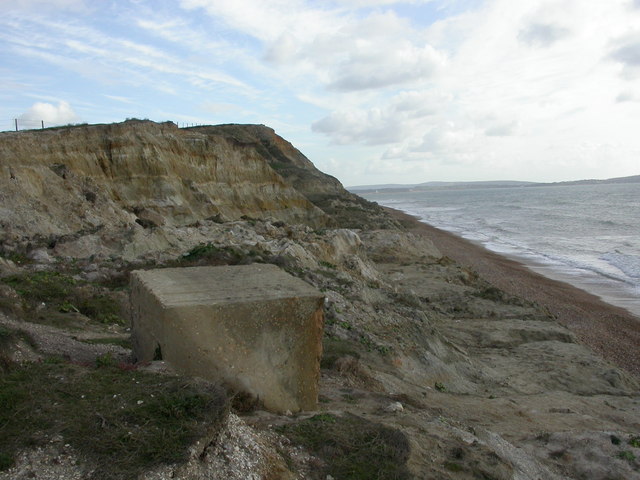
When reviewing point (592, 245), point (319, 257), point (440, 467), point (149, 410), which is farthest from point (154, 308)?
point (592, 245)

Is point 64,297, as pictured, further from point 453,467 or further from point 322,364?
point 453,467

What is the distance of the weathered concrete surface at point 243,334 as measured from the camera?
19.0ft

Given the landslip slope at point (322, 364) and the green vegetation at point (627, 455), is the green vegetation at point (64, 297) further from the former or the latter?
the green vegetation at point (627, 455)

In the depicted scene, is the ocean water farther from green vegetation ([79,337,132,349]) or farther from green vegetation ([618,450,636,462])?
green vegetation ([79,337,132,349])

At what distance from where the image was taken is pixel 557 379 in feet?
40.2

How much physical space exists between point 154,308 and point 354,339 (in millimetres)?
5438

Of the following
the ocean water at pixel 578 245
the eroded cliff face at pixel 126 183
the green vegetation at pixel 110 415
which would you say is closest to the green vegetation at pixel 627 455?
the green vegetation at pixel 110 415

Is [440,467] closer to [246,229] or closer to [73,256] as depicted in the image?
[73,256]

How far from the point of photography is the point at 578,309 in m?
21.4

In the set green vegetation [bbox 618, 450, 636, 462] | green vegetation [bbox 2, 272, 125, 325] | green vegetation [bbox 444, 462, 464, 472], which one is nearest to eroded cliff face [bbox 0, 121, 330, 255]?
green vegetation [bbox 2, 272, 125, 325]

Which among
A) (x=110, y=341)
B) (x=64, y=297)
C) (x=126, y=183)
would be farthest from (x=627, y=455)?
(x=126, y=183)

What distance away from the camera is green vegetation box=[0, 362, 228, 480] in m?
4.08

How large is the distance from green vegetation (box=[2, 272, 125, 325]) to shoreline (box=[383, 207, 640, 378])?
12.9m

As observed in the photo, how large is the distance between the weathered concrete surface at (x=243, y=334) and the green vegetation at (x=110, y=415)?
632 millimetres
